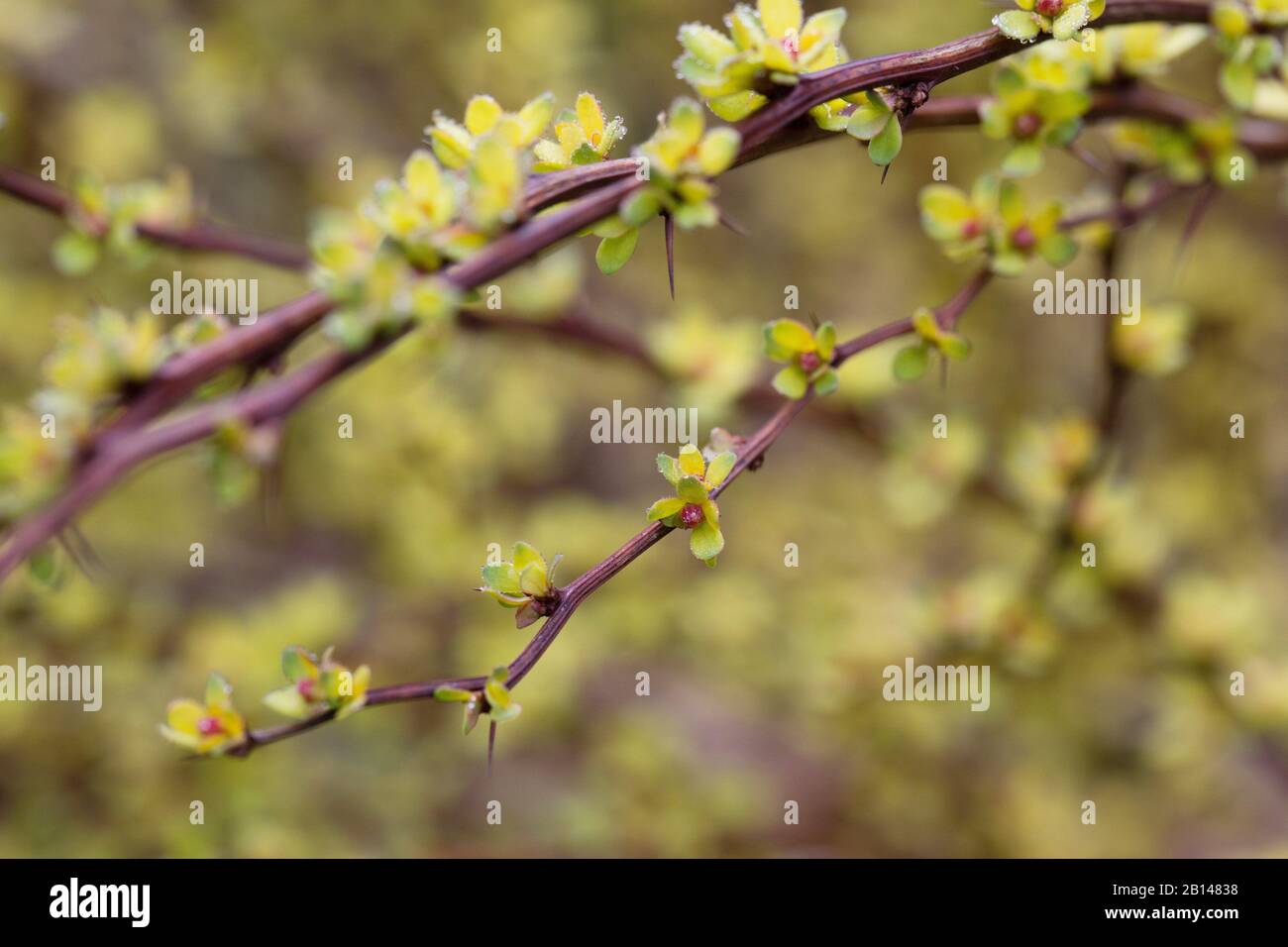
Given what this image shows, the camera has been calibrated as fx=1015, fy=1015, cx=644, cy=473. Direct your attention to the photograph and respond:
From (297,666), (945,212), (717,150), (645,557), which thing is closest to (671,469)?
(717,150)

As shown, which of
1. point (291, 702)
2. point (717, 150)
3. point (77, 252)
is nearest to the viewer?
point (717, 150)

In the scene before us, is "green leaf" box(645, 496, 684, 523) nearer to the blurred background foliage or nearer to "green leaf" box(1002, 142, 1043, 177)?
"green leaf" box(1002, 142, 1043, 177)

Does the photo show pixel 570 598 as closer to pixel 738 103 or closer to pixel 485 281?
pixel 485 281

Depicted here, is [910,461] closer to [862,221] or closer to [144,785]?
[862,221]

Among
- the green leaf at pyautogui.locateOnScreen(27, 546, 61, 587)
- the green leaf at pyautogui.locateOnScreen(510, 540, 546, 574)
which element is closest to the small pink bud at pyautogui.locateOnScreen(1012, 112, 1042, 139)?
the green leaf at pyautogui.locateOnScreen(510, 540, 546, 574)

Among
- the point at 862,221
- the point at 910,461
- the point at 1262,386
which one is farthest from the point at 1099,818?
the point at 862,221
